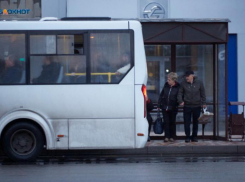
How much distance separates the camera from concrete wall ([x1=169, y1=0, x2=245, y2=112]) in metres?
19.8

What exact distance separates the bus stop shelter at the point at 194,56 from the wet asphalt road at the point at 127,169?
2.65m

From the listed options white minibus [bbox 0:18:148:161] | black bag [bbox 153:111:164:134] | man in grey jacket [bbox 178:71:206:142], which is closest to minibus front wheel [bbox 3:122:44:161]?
white minibus [bbox 0:18:148:161]

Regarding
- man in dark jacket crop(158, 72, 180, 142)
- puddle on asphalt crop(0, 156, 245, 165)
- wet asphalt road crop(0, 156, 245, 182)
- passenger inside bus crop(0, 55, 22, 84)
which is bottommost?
puddle on asphalt crop(0, 156, 245, 165)

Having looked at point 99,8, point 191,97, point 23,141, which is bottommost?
point 23,141

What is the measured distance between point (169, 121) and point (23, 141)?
14.4 ft

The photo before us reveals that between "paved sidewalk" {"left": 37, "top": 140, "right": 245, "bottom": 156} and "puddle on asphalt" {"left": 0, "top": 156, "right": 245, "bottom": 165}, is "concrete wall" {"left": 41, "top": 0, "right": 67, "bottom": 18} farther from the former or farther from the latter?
"puddle on asphalt" {"left": 0, "top": 156, "right": 245, "bottom": 165}

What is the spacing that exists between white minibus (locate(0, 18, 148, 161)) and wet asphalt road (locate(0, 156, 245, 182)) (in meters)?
0.48

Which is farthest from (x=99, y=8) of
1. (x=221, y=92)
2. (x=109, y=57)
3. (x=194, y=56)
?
(x=109, y=57)

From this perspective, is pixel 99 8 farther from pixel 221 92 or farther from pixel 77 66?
pixel 77 66

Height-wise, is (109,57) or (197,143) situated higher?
(109,57)

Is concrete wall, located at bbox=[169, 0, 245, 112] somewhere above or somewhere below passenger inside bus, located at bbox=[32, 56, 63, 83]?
above

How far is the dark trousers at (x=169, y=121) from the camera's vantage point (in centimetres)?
1423

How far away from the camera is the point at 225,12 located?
1991 centimetres

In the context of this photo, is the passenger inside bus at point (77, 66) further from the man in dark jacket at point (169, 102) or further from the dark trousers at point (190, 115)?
the dark trousers at point (190, 115)
